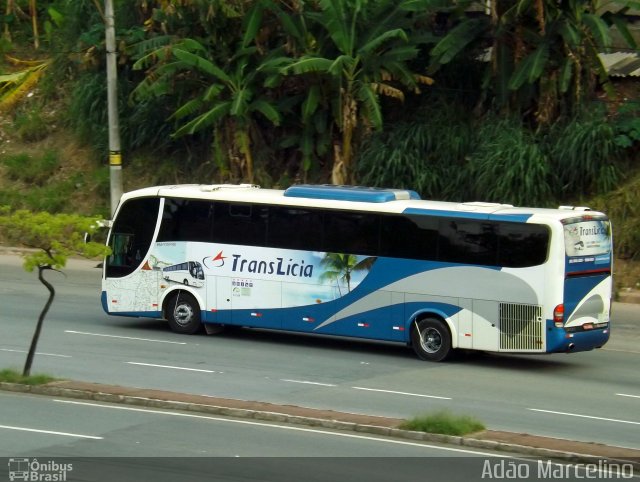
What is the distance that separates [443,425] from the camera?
12.8m

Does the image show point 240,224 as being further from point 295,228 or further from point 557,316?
point 557,316

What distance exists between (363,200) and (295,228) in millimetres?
1313

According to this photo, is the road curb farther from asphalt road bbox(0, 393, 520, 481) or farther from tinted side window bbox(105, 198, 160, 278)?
tinted side window bbox(105, 198, 160, 278)

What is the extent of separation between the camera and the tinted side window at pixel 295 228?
19797 mm

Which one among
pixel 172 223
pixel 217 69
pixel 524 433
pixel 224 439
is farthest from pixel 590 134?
pixel 224 439

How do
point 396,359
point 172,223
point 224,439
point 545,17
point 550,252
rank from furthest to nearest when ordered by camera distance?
point 545,17 < point 172,223 < point 396,359 < point 550,252 < point 224,439

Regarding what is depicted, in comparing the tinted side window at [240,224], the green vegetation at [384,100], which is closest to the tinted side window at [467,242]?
the tinted side window at [240,224]

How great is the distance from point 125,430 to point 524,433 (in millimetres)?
4477

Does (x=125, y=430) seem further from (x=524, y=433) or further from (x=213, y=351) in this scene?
(x=213, y=351)

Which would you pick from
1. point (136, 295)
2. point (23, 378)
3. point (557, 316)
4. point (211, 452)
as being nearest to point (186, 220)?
point (136, 295)

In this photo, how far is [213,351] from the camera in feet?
63.7

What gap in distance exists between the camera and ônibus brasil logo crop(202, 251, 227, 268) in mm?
20609

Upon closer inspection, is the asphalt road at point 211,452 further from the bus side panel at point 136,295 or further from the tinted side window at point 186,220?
the bus side panel at point 136,295

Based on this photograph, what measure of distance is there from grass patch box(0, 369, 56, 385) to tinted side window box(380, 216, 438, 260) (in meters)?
6.15
